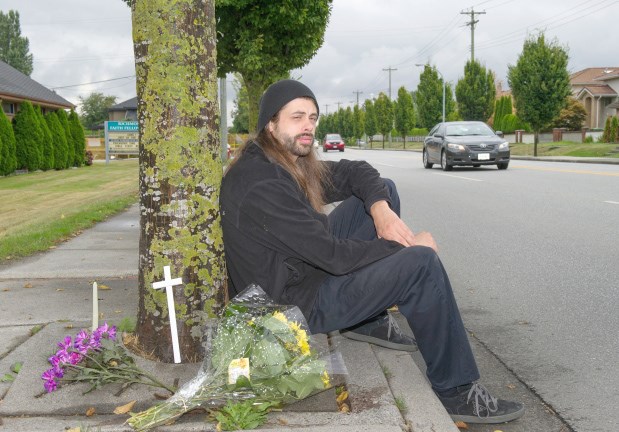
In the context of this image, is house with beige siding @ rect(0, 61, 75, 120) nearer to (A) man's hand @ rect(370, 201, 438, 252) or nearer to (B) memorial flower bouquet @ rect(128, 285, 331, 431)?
(A) man's hand @ rect(370, 201, 438, 252)

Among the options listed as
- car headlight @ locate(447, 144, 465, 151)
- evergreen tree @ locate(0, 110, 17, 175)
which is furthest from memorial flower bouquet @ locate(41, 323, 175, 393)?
evergreen tree @ locate(0, 110, 17, 175)

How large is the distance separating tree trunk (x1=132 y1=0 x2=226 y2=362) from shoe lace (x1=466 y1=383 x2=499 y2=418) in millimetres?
1283

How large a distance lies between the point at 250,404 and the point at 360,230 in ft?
5.06

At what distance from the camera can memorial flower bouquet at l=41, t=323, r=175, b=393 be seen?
311 cm

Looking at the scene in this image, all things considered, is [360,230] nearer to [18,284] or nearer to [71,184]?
[18,284]

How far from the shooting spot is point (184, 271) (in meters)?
3.50

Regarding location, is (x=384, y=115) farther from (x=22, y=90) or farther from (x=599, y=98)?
(x=22, y=90)

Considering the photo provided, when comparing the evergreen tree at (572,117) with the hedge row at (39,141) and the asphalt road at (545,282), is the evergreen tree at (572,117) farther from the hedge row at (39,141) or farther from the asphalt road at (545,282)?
the asphalt road at (545,282)

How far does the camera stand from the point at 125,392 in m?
3.10

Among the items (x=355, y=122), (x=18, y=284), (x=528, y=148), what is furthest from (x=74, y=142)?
(x=355, y=122)

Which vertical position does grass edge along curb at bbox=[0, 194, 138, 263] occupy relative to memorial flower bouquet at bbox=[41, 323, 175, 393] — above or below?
below

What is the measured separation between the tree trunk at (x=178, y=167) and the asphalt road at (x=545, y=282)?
1.84 metres

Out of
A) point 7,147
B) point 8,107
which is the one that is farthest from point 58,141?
point 7,147

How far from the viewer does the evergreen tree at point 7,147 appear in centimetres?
2384
